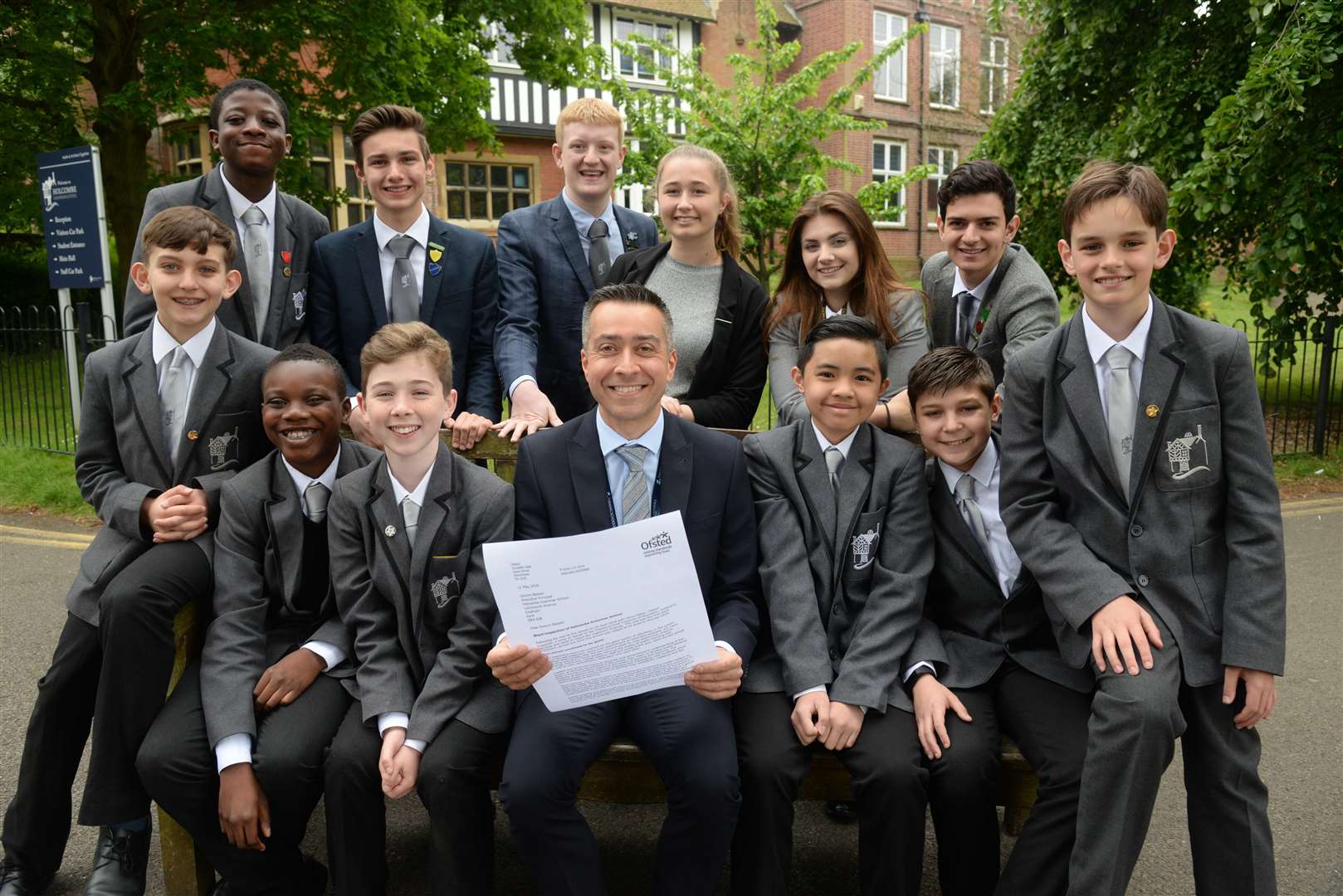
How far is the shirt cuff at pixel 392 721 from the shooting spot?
2721mm

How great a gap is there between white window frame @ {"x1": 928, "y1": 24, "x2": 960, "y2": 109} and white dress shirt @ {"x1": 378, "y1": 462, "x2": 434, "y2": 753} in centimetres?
3383

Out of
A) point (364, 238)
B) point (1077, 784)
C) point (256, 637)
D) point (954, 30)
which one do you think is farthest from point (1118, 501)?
point (954, 30)

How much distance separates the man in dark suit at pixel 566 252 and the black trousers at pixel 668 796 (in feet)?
5.68

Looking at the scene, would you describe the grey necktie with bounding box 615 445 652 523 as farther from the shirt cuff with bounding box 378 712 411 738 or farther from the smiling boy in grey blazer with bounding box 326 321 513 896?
the shirt cuff with bounding box 378 712 411 738

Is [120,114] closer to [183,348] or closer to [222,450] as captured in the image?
[183,348]

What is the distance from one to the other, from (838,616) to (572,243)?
2068mm

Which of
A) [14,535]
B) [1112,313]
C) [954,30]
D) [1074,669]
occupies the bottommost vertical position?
[14,535]

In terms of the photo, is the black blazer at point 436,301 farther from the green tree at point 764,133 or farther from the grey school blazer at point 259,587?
the green tree at point 764,133

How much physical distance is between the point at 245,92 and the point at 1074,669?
353 centimetres

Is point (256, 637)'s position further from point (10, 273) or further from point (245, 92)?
point (10, 273)

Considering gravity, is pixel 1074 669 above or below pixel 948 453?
below

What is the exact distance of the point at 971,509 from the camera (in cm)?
304

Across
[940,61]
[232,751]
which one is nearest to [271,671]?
[232,751]

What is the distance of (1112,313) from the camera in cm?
274
